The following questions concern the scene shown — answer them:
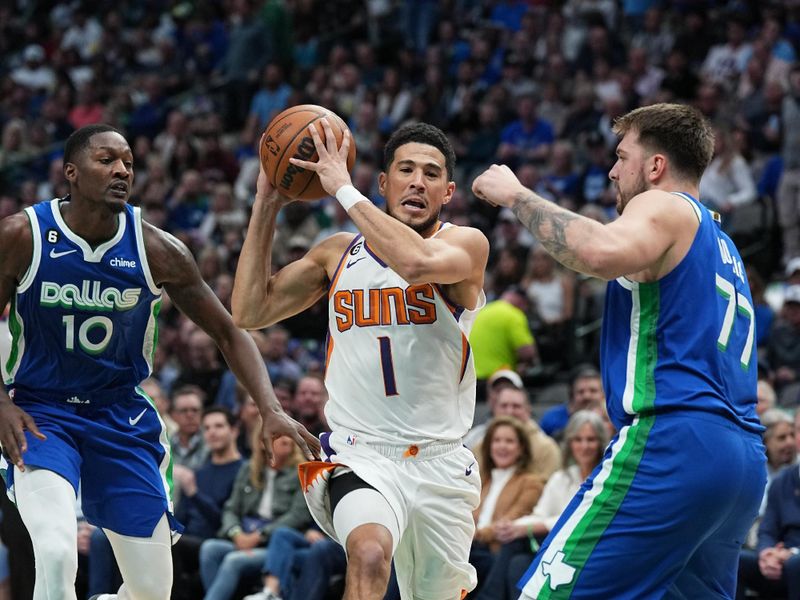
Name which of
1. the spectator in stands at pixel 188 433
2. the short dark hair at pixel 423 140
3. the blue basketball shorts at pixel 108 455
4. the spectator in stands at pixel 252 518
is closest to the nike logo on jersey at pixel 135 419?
the blue basketball shorts at pixel 108 455

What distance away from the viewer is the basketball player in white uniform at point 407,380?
546 cm

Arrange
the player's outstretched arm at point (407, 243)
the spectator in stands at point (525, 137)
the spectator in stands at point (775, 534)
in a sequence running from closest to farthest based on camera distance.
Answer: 1. the player's outstretched arm at point (407, 243)
2. the spectator in stands at point (775, 534)
3. the spectator in stands at point (525, 137)

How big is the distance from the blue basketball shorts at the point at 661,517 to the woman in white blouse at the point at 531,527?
4196mm

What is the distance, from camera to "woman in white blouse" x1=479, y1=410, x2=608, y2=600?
874 cm

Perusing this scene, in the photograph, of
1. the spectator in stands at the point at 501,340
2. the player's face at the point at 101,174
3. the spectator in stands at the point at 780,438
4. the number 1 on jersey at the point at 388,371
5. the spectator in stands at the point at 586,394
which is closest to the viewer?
the number 1 on jersey at the point at 388,371

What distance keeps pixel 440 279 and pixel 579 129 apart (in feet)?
33.4

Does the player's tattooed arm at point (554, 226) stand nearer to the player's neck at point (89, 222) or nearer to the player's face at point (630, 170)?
the player's face at point (630, 170)

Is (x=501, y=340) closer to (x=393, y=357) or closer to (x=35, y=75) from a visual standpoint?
(x=393, y=357)

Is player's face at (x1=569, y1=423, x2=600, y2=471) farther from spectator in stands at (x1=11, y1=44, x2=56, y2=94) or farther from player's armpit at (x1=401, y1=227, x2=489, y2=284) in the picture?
spectator in stands at (x1=11, y1=44, x2=56, y2=94)

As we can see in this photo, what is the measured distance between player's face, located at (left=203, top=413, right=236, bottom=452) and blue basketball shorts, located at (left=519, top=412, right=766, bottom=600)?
5933 millimetres

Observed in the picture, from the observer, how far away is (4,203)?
57.6 ft

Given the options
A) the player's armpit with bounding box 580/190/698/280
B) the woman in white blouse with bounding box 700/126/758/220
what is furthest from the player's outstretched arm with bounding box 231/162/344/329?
the woman in white blouse with bounding box 700/126/758/220

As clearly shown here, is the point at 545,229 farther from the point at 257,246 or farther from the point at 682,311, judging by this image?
the point at 257,246

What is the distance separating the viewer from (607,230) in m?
4.36
